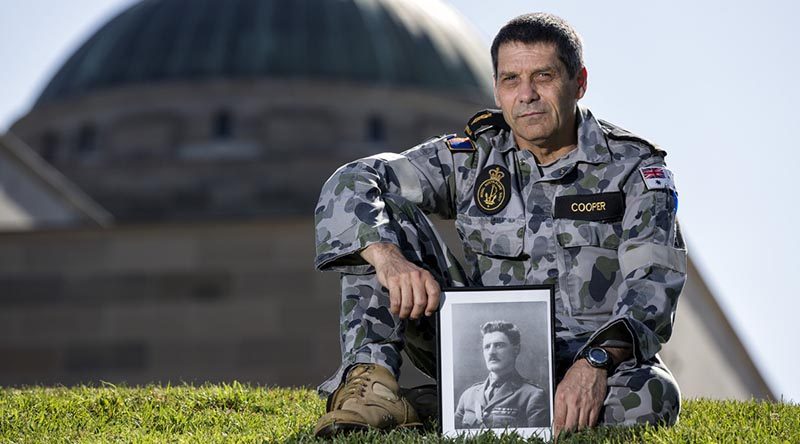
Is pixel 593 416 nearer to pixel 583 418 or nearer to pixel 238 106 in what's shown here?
pixel 583 418

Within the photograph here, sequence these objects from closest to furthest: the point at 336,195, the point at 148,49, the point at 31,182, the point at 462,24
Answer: the point at 336,195 → the point at 31,182 → the point at 148,49 → the point at 462,24

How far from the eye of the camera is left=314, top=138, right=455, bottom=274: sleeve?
4.10 m

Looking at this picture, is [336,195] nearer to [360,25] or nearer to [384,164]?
[384,164]

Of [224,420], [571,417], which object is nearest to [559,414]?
[571,417]

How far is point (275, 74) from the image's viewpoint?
30.2m

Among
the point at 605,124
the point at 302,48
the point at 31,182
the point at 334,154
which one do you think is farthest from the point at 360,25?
the point at 605,124

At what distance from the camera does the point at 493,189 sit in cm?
450

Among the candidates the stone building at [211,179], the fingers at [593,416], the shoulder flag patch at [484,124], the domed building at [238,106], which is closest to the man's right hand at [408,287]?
the fingers at [593,416]

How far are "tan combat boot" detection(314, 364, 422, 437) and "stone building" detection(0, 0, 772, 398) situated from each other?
15271 millimetres

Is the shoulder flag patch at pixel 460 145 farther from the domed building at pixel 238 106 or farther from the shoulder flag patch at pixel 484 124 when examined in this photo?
the domed building at pixel 238 106

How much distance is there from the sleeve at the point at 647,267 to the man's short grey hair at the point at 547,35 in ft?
1.50

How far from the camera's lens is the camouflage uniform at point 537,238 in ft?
13.3

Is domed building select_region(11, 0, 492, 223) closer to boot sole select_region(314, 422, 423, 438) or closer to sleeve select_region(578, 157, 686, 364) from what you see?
sleeve select_region(578, 157, 686, 364)

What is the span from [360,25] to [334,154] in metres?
4.69
